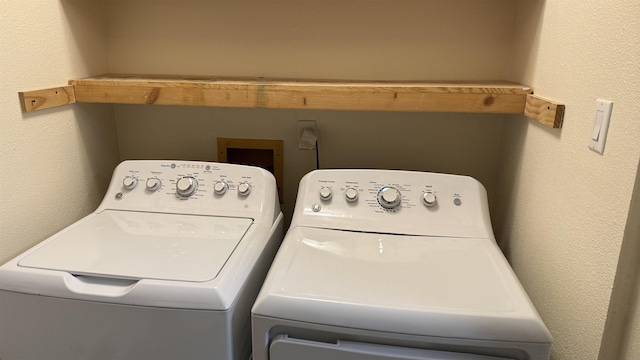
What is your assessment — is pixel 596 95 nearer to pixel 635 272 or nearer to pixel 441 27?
pixel 635 272

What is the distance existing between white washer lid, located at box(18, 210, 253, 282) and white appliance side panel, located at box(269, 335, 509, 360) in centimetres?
21

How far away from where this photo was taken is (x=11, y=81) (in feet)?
3.87

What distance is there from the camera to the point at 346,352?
872mm

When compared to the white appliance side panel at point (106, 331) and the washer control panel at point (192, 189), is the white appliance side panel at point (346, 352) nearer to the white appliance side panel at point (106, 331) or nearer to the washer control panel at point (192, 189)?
the white appliance side panel at point (106, 331)

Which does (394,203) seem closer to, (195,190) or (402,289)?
(402,289)

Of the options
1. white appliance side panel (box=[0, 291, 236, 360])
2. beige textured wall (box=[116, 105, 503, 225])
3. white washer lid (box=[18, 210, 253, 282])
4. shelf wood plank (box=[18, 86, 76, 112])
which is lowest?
white appliance side panel (box=[0, 291, 236, 360])

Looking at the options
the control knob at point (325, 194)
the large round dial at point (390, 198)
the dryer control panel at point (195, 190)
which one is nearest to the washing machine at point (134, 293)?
the dryer control panel at point (195, 190)

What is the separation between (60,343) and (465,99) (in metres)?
1.19

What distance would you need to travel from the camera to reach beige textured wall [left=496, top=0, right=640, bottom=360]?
31.0 inches

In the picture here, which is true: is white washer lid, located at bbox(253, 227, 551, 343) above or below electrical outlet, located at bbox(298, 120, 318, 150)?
below

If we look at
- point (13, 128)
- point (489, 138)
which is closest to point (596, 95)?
point (489, 138)

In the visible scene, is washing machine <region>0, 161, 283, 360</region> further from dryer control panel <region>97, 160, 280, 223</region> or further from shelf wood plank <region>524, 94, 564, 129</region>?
shelf wood plank <region>524, 94, 564, 129</region>

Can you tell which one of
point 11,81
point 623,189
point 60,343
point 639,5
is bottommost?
point 60,343

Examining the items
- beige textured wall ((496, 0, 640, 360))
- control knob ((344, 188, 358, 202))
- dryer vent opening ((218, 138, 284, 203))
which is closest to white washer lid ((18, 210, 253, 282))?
control knob ((344, 188, 358, 202))
